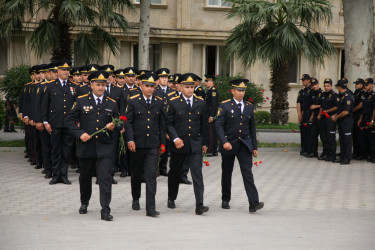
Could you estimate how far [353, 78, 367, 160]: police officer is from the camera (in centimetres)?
1593

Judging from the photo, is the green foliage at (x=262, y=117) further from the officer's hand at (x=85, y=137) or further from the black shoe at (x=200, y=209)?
the officer's hand at (x=85, y=137)

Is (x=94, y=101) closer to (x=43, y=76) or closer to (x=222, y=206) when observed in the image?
(x=222, y=206)

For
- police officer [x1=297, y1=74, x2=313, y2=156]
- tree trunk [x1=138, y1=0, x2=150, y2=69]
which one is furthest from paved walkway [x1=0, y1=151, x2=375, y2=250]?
tree trunk [x1=138, y1=0, x2=150, y2=69]

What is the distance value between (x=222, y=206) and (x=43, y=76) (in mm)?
5921

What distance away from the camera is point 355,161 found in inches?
638

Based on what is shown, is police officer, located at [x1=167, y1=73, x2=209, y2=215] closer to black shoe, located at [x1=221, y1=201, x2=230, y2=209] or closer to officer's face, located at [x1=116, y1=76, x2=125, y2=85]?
black shoe, located at [x1=221, y1=201, x2=230, y2=209]

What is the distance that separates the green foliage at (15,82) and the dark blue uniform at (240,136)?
9.24 m

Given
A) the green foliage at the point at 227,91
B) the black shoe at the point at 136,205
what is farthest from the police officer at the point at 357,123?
the black shoe at the point at 136,205

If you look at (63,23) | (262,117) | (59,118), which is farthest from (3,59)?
(59,118)

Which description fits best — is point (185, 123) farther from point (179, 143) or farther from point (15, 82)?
point (15, 82)

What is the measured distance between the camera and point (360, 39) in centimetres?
1823

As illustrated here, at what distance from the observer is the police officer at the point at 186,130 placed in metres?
9.46

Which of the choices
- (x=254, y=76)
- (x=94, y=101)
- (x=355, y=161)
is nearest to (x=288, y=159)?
(x=355, y=161)

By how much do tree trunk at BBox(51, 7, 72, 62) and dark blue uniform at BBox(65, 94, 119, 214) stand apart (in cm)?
988
